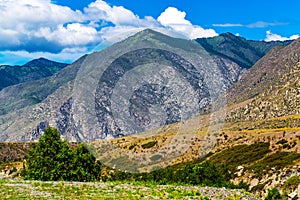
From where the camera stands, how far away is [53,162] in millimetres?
70188

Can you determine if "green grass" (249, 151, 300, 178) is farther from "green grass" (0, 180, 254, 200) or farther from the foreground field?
"green grass" (0, 180, 254, 200)

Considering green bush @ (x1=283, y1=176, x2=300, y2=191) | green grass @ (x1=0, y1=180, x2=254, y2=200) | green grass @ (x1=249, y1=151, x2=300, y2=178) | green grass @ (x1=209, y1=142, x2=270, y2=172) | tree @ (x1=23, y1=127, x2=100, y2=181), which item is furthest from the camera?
green grass @ (x1=209, y1=142, x2=270, y2=172)

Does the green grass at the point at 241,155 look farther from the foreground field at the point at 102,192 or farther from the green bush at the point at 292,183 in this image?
the foreground field at the point at 102,192

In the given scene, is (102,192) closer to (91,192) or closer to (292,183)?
(91,192)

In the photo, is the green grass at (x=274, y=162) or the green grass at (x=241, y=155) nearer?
the green grass at (x=274, y=162)

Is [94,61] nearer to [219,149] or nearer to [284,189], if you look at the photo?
[284,189]

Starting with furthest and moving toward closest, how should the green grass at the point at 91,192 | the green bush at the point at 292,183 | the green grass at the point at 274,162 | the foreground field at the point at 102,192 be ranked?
the green grass at the point at 274,162 → the green bush at the point at 292,183 → the foreground field at the point at 102,192 → the green grass at the point at 91,192

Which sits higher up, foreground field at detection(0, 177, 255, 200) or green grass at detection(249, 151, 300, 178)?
foreground field at detection(0, 177, 255, 200)

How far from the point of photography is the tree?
224 ft

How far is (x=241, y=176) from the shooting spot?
9044cm

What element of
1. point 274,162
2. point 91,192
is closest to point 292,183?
point 274,162

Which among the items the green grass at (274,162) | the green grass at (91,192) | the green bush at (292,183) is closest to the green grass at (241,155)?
the green grass at (274,162)

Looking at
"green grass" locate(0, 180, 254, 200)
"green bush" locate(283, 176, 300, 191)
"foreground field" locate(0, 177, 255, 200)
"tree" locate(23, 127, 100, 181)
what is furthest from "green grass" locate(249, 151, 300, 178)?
"green grass" locate(0, 180, 254, 200)

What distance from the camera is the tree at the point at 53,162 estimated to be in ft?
224
